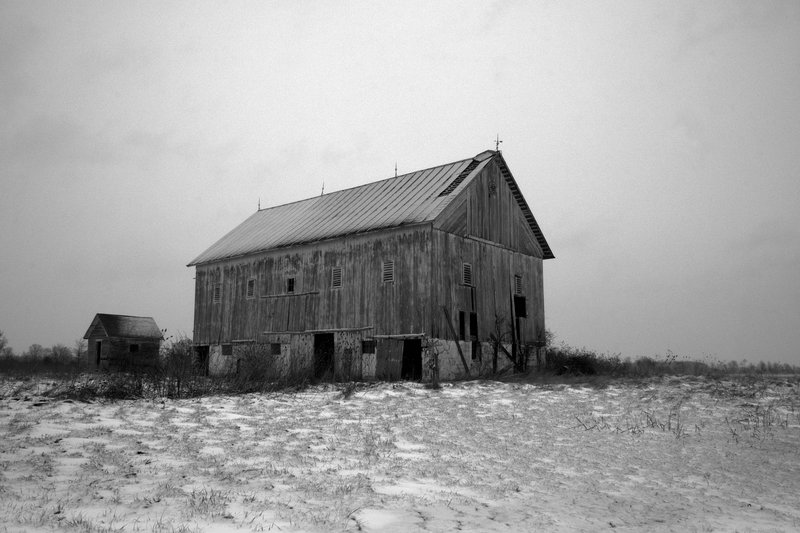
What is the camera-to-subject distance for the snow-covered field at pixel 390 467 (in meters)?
5.50

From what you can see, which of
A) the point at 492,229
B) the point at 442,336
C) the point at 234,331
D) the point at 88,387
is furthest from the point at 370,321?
the point at 88,387

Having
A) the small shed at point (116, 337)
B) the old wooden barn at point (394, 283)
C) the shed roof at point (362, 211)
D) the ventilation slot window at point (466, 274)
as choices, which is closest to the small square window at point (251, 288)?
the old wooden barn at point (394, 283)

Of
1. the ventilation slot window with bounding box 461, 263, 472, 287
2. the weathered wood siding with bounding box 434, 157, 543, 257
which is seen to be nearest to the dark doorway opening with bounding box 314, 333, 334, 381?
the ventilation slot window with bounding box 461, 263, 472, 287

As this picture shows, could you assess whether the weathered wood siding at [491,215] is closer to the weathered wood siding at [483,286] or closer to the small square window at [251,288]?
the weathered wood siding at [483,286]

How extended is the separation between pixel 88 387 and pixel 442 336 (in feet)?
38.8

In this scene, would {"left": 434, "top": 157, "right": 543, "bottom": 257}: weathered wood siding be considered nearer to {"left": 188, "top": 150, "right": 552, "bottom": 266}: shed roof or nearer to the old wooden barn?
the old wooden barn

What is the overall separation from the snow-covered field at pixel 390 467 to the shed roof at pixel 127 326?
3794cm

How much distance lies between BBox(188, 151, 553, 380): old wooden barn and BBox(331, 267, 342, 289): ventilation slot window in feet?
0.16

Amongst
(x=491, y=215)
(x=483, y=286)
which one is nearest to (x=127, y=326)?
(x=483, y=286)

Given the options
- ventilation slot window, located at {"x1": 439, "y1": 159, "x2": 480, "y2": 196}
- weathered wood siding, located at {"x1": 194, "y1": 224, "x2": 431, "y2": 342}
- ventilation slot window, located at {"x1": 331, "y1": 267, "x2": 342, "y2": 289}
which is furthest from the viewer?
ventilation slot window, located at {"x1": 331, "y1": 267, "x2": 342, "y2": 289}

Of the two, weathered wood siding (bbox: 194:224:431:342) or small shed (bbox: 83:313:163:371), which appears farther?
small shed (bbox: 83:313:163:371)

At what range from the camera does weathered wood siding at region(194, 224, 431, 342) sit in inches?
883

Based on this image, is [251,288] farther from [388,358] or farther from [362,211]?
[388,358]

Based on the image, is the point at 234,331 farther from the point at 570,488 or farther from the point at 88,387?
the point at 570,488
